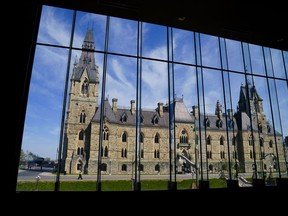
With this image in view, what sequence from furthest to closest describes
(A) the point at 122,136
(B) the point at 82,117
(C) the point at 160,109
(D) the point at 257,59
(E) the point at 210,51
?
(C) the point at 160,109 < (A) the point at 122,136 < (B) the point at 82,117 < (D) the point at 257,59 < (E) the point at 210,51

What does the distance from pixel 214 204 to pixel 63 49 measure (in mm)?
4582

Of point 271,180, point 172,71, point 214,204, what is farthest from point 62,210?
point 271,180

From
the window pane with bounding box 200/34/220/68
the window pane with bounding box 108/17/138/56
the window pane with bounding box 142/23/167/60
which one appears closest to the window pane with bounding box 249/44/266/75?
the window pane with bounding box 200/34/220/68

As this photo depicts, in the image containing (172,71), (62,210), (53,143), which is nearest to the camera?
(62,210)

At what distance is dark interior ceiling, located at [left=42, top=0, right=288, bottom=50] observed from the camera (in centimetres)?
407

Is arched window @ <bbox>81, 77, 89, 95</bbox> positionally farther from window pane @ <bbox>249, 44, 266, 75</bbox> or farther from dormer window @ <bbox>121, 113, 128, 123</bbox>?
window pane @ <bbox>249, 44, 266, 75</bbox>

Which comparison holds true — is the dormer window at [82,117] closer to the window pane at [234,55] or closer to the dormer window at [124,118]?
the dormer window at [124,118]

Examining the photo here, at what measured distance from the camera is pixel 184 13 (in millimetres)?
4379

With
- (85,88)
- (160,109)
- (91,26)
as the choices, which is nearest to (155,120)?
(160,109)

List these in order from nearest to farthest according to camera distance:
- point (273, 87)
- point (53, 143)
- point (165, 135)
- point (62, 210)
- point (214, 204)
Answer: point (62, 210)
point (214, 204)
point (53, 143)
point (273, 87)
point (165, 135)

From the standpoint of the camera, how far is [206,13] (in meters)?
4.36

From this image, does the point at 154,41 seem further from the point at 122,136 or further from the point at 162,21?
the point at 122,136

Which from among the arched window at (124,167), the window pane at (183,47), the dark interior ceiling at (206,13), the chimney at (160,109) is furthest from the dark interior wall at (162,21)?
the chimney at (160,109)

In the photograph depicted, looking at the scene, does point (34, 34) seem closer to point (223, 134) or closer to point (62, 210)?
point (62, 210)
